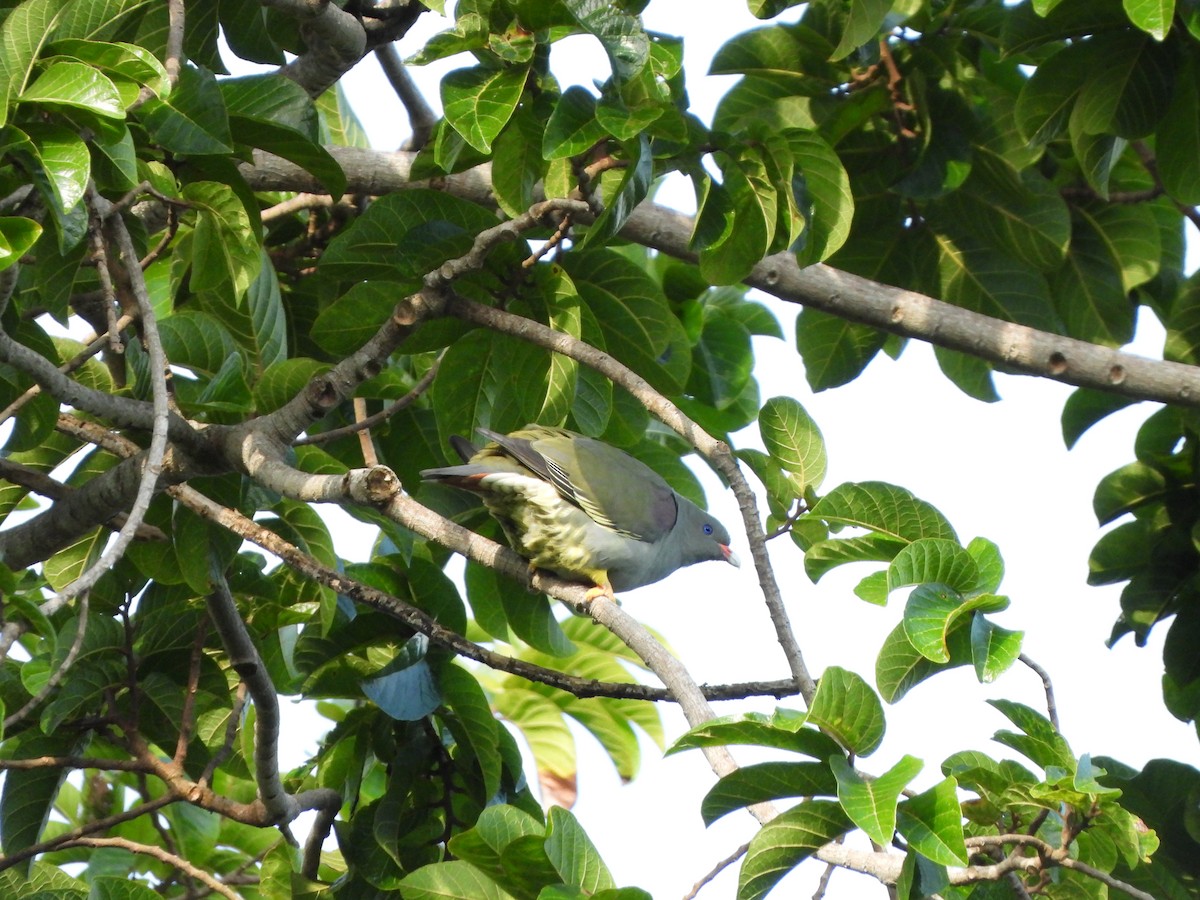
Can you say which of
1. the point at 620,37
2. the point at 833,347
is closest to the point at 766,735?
the point at 620,37

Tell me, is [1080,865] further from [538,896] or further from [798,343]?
[798,343]

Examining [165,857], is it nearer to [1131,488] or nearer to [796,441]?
[796,441]

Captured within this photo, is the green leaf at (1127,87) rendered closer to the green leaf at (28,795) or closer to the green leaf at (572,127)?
the green leaf at (572,127)

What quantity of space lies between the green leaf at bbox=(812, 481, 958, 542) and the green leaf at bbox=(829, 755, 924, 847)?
0.52 metres

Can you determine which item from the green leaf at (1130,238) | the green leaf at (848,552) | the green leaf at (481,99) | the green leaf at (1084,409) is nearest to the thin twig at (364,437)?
the green leaf at (481,99)

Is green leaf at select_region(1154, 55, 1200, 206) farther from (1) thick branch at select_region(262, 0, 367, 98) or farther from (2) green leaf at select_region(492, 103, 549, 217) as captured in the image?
(1) thick branch at select_region(262, 0, 367, 98)

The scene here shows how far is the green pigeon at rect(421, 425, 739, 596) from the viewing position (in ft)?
10.9

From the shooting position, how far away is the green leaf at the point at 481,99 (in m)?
2.44

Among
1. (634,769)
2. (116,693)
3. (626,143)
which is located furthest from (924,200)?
(116,693)

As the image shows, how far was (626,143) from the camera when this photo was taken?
2.46m

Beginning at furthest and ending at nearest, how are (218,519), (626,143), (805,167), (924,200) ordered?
(924,200)
(805,167)
(218,519)
(626,143)

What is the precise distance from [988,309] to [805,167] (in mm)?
1323

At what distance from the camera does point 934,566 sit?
2062 mm

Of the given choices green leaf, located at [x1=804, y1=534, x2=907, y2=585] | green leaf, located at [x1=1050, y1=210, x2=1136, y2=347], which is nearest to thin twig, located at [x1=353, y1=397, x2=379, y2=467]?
green leaf, located at [x1=804, y1=534, x2=907, y2=585]
